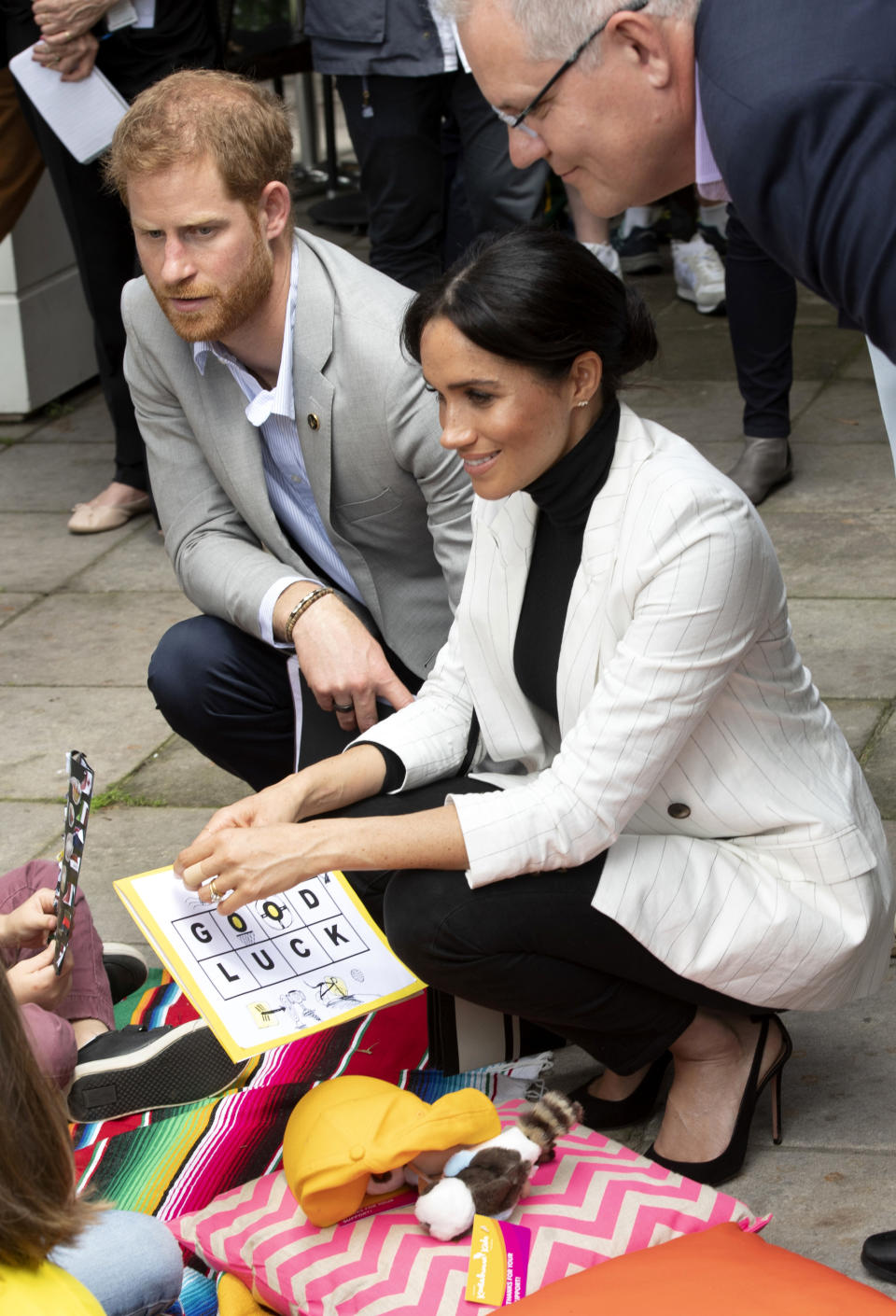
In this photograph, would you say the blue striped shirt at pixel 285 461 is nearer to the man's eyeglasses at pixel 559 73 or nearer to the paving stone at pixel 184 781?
the paving stone at pixel 184 781

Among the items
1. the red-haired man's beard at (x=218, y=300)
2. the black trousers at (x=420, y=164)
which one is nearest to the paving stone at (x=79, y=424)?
the black trousers at (x=420, y=164)

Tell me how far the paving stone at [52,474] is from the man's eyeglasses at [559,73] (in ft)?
12.2

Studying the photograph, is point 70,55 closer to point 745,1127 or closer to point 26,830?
point 26,830

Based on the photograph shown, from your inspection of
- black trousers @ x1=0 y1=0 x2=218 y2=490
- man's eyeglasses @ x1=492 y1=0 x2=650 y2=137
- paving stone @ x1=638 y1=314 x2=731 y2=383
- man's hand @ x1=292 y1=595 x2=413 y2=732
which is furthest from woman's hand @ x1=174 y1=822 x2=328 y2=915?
paving stone @ x1=638 y1=314 x2=731 y2=383

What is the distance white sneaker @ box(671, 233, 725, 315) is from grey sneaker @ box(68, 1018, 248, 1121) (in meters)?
4.83

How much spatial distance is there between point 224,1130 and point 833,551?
2.74 meters

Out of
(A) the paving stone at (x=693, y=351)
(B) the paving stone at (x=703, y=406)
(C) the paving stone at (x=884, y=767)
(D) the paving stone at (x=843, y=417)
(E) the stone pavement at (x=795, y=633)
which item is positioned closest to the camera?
(E) the stone pavement at (x=795, y=633)

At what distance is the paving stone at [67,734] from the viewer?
12.2 ft

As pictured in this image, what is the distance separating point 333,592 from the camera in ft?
9.59

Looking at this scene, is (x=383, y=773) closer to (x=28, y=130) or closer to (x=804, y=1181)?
(x=804, y=1181)

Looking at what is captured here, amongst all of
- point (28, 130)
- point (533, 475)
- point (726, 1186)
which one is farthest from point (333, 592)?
point (28, 130)

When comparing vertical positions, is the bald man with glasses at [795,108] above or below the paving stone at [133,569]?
above

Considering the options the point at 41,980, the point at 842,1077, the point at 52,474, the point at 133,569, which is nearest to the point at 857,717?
the point at 842,1077

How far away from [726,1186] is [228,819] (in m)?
0.86
